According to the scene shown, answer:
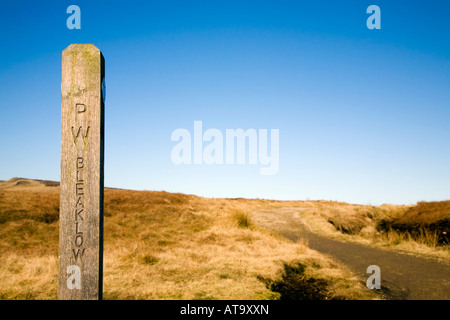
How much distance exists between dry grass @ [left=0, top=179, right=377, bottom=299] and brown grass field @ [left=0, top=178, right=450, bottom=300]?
2cm

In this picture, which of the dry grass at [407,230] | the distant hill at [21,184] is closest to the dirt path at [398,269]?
the dry grass at [407,230]

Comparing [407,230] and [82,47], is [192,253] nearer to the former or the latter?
[82,47]

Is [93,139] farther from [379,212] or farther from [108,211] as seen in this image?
[379,212]

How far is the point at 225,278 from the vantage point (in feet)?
19.4

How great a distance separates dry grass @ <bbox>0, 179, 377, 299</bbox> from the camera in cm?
510

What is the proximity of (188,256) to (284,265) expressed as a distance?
2.50 m

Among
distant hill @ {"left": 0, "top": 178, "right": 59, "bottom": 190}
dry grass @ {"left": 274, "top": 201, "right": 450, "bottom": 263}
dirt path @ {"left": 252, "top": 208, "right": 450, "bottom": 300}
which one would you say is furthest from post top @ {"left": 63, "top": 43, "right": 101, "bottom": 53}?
distant hill @ {"left": 0, "top": 178, "right": 59, "bottom": 190}

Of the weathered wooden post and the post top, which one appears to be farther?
the post top

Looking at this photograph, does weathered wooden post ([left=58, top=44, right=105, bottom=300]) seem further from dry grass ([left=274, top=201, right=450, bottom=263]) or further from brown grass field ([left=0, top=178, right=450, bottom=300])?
dry grass ([left=274, top=201, right=450, bottom=263])

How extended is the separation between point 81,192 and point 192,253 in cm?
573

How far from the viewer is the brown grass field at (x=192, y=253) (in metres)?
5.27

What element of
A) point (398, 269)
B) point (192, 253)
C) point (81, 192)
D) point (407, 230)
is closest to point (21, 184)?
point (192, 253)

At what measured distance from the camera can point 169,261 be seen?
7.26 metres
